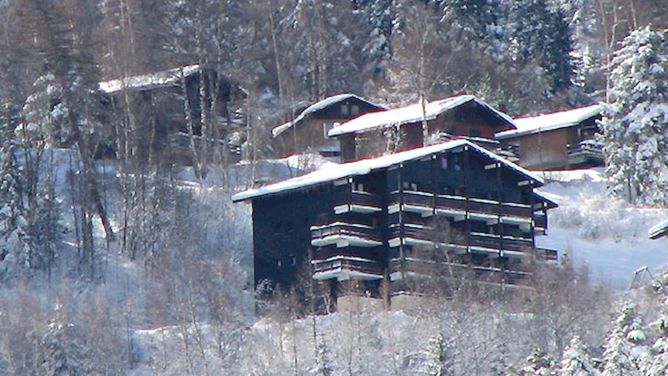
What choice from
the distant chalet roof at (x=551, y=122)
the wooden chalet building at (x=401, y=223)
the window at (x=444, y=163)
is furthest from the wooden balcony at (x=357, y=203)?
the distant chalet roof at (x=551, y=122)

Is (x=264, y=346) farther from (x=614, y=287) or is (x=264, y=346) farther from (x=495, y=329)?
(x=614, y=287)

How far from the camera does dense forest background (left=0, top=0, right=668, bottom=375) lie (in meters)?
51.1

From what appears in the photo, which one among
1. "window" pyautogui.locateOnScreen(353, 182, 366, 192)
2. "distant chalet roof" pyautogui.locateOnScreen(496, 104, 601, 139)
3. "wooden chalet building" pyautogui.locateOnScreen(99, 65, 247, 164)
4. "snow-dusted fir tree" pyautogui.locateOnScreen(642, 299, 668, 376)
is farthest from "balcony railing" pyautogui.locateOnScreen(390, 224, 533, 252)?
"snow-dusted fir tree" pyautogui.locateOnScreen(642, 299, 668, 376)

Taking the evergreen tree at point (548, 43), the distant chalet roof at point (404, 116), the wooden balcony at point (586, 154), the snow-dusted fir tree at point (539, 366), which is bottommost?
the snow-dusted fir tree at point (539, 366)

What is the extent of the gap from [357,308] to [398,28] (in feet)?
124

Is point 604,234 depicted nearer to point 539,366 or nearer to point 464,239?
point 464,239

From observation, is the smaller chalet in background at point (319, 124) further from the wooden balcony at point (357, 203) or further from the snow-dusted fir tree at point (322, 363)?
the snow-dusted fir tree at point (322, 363)

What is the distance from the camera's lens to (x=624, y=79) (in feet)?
229

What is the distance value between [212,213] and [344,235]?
782 cm

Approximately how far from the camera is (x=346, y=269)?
56.9 meters

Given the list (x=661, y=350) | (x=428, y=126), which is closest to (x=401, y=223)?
(x=428, y=126)

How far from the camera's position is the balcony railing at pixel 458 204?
58.2 metres

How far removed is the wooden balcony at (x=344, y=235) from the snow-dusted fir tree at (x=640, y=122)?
Result: 44.0 ft

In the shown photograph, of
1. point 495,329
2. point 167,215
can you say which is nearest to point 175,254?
point 167,215
